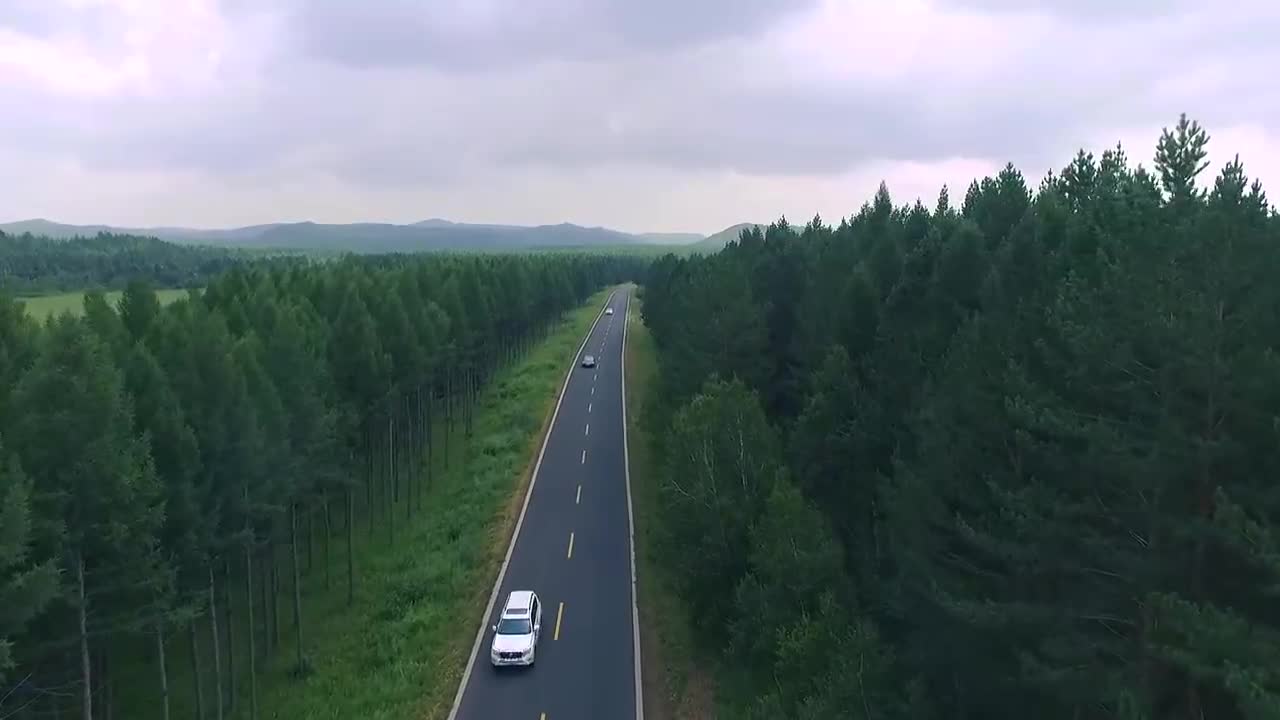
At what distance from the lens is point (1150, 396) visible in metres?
12.5

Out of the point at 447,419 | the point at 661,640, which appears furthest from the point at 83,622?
the point at 447,419

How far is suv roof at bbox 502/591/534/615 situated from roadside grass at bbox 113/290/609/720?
6.09 ft

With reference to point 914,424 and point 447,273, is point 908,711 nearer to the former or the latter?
point 914,424

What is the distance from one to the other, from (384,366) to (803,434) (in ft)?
61.5

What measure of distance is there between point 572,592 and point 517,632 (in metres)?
5.24

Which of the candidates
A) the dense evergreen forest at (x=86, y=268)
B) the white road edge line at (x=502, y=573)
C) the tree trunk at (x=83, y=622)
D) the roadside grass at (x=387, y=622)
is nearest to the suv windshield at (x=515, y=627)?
the white road edge line at (x=502, y=573)

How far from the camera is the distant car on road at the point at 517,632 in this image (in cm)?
2484

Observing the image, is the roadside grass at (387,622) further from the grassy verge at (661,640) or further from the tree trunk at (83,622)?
the tree trunk at (83,622)

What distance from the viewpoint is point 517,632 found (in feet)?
83.7

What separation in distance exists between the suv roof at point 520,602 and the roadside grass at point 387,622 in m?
1.85

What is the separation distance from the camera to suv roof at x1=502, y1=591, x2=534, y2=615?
26297 millimetres

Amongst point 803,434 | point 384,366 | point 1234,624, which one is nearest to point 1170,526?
point 1234,624

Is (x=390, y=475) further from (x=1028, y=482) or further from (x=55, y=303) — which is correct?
(x=55, y=303)

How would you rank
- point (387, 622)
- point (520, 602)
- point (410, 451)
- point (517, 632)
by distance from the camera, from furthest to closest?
point (410, 451), point (387, 622), point (520, 602), point (517, 632)
